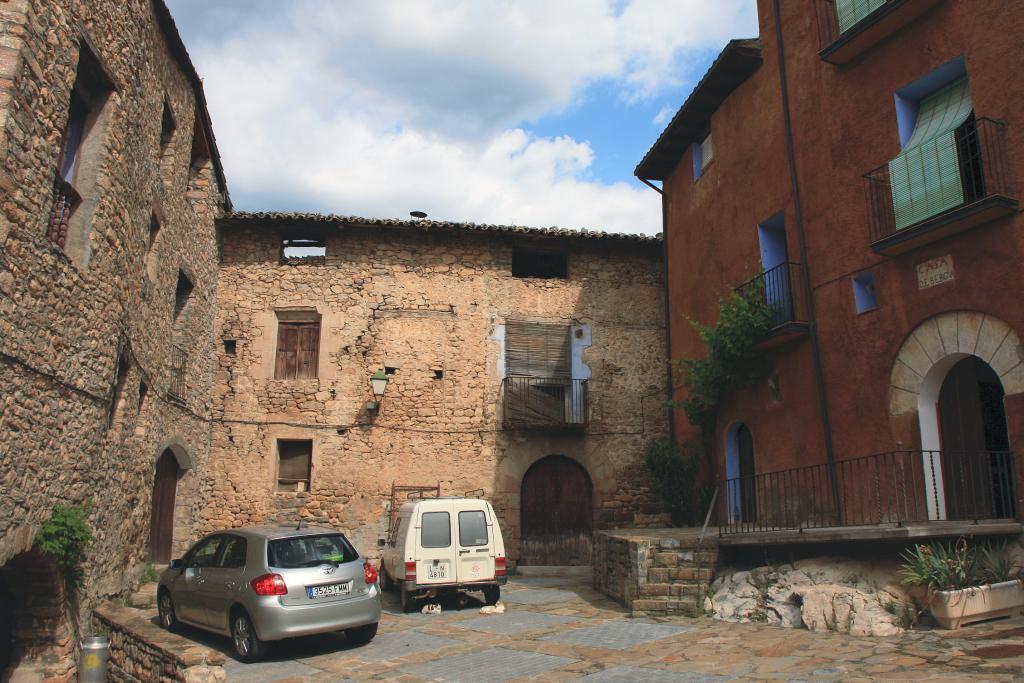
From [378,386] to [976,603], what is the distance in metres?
10.4

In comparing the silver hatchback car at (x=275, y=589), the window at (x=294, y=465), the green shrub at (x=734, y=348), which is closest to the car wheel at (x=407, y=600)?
the silver hatchback car at (x=275, y=589)

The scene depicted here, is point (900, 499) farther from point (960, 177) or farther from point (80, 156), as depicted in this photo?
point (80, 156)

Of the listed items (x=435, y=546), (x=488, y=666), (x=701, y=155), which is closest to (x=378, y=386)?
(x=435, y=546)

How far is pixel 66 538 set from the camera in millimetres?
7480

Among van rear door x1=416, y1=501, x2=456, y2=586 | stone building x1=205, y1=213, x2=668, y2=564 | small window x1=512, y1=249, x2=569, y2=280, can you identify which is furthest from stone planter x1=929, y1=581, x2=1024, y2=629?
small window x1=512, y1=249, x2=569, y2=280

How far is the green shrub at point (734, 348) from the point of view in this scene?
11094mm

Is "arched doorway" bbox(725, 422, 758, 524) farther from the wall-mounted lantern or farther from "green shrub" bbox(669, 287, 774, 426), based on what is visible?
the wall-mounted lantern

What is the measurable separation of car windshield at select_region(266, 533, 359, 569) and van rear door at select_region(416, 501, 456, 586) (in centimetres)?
194

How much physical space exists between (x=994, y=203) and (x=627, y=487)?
9.43m

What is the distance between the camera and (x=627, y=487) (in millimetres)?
15297

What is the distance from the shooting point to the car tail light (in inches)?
293

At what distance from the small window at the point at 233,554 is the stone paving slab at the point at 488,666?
2.28 meters

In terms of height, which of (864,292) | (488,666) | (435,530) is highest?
(864,292)

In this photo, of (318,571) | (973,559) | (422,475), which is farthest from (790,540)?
(422,475)
